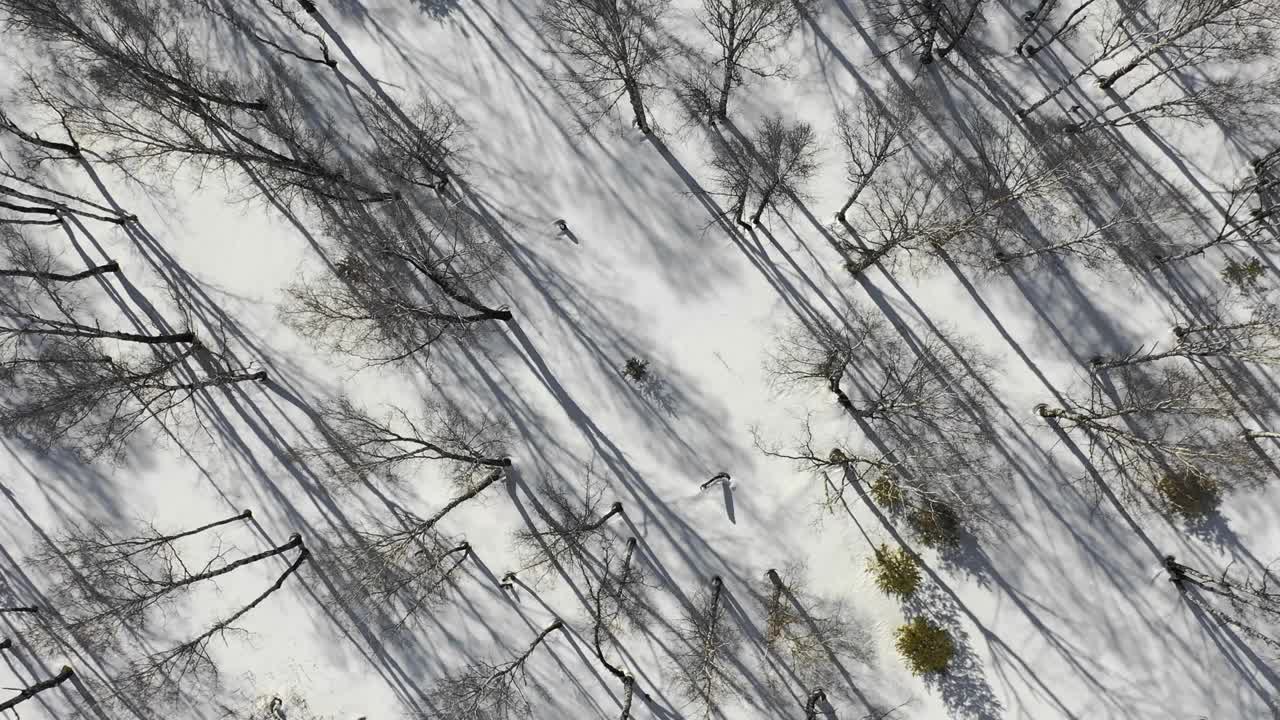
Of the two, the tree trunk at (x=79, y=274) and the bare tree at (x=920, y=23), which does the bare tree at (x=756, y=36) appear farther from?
the tree trunk at (x=79, y=274)

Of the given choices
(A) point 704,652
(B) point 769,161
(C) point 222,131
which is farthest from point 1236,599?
(C) point 222,131

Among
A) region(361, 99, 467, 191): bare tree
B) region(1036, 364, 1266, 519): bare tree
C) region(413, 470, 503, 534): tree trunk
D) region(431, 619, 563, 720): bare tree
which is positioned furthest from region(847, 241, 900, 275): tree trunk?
region(431, 619, 563, 720): bare tree

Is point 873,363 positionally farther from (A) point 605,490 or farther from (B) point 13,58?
(B) point 13,58

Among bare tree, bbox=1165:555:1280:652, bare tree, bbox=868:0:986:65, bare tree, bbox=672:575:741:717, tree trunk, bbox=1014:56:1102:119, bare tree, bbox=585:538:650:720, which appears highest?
bare tree, bbox=868:0:986:65

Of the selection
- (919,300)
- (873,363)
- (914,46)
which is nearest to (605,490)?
(873,363)

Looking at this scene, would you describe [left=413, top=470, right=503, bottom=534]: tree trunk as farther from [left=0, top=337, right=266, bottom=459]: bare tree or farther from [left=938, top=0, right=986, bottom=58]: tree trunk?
[left=938, top=0, right=986, bottom=58]: tree trunk

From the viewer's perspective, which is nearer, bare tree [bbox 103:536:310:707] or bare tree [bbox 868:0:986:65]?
bare tree [bbox 868:0:986:65]

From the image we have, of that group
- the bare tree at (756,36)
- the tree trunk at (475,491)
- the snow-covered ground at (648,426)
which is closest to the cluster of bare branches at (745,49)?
the bare tree at (756,36)
